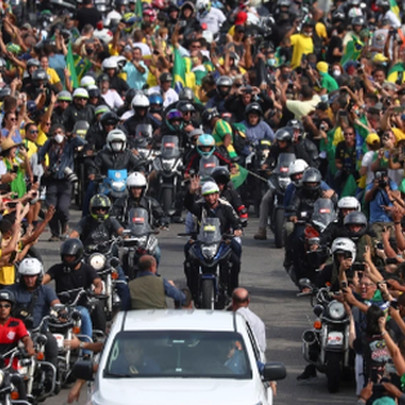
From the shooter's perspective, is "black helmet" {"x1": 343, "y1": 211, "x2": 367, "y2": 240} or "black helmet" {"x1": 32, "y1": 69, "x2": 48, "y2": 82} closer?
"black helmet" {"x1": 343, "y1": 211, "x2": 367, "y2": 240}

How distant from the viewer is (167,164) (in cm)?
3094

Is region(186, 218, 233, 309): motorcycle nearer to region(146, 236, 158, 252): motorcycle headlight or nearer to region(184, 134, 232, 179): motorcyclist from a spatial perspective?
region(146, 236, 158, 252): motorcycle headlight

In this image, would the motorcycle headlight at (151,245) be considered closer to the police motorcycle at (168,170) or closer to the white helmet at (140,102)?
the police motorcycle at (168,170)

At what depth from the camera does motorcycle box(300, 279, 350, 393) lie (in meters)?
19.6

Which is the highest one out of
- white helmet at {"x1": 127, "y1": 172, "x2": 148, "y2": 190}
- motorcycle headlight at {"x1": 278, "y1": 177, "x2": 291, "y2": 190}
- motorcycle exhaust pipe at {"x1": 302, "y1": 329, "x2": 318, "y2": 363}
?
white helmet at {"x1": 127, "y1": 172, "x2": 148, "y2": 190}

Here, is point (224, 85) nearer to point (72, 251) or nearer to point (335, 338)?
point (72, 251)

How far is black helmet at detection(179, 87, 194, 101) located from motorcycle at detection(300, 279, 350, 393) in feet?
46.1

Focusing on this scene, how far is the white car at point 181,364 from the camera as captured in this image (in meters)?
14.9

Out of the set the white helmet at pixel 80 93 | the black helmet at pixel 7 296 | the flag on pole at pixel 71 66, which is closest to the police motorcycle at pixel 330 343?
the black helmet at pixel 7 296

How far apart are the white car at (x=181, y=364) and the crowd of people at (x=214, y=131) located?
48.9 inches

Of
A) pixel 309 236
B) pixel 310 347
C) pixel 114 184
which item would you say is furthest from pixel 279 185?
pixel 310 347

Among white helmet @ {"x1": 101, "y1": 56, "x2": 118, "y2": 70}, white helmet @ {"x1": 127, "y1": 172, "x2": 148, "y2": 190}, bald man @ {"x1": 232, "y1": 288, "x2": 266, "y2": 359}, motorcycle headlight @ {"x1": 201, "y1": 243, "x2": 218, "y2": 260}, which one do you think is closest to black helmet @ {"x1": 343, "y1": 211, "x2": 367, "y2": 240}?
motorcycle headlight @ {"x1": 201, "y1": 243, "x2": 218, "y2": 260}

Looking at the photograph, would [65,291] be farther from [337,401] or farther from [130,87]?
[130,87]

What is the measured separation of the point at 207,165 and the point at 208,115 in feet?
11.5
